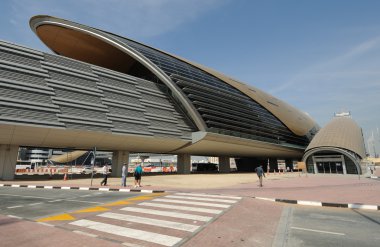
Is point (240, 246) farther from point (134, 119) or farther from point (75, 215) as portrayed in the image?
point (134, 119)

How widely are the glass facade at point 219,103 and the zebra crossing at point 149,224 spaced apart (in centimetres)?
2999

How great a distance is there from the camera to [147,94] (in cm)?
3641

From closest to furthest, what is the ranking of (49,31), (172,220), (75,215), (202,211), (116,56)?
1. (172,220)
2. (75,215)
3. (202,211)
4. (49,31)
5. (116,56)

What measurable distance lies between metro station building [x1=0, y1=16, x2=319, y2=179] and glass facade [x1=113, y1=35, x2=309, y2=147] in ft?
0.69

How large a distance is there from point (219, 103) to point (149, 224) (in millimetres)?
38497

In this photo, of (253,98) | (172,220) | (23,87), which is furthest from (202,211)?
(253,98)

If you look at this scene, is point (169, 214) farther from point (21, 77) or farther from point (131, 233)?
point (21, 77)

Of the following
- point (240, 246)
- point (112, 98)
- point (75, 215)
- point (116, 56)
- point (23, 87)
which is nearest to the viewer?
point (240, 246)

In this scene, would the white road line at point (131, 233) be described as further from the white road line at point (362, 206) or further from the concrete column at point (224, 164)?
the concrete column at point (224, 164)

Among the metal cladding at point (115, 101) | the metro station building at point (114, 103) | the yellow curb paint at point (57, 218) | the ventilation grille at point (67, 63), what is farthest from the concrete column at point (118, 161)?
the yellow curb paint at point (57, 218)

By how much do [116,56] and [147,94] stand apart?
13732 mm

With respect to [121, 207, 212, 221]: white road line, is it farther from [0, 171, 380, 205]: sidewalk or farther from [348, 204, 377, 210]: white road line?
[348, 204, 377, 210]: white road line

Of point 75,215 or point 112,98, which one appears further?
point 112,98

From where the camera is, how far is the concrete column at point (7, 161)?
2620 centimetres
